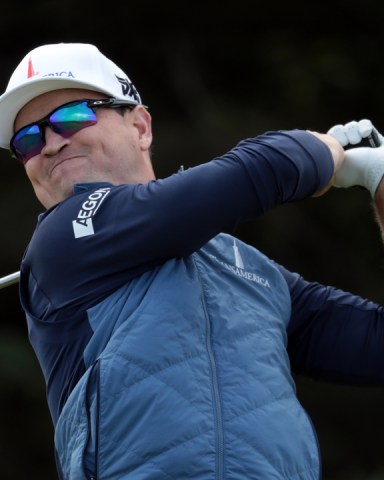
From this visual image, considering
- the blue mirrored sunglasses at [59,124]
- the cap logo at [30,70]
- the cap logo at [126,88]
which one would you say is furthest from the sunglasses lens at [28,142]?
the cap logo at [126,88]

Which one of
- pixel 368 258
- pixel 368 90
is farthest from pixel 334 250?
pixel 368 90

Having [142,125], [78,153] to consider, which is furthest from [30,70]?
[142,125]

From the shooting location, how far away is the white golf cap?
10.8 feet

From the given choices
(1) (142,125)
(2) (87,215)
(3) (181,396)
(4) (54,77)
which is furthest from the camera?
(1) (142,125)

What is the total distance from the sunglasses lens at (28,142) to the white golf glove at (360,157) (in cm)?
70

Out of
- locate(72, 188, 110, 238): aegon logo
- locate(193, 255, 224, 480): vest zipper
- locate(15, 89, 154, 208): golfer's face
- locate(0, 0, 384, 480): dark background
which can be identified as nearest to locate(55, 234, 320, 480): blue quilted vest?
locate(193, 255, 224, 480): vest zipper

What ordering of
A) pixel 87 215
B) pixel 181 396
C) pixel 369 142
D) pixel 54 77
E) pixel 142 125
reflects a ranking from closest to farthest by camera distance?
pixel 181 396 < pixel 87 215 < pixel 54 77 < pixel 369 142 < pixel 142 125

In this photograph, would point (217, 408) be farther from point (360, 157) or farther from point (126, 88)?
point (126, 88)

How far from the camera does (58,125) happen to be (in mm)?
3264

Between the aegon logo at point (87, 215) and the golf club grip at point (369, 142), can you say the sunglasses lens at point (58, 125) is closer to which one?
the aegon logo at point (87, 215)

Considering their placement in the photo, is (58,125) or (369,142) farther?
(369,142)

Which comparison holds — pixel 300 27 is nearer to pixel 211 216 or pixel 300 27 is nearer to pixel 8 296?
pixel 8 296

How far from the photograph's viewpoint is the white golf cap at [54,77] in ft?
10.8

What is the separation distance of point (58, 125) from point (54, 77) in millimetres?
113
